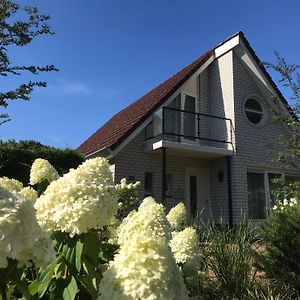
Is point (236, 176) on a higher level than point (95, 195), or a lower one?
higher

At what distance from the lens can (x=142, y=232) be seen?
1777mm

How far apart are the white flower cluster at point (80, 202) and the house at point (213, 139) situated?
1057 cm

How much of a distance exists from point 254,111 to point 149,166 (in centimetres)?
504

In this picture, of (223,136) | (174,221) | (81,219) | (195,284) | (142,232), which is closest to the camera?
(142,232)

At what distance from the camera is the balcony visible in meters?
13.4

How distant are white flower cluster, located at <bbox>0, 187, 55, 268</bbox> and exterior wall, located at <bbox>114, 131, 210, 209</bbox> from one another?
1145 cm

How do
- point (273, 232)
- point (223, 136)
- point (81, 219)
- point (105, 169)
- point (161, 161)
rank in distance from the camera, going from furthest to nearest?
point (223, 136)
point (161, 161)
point (273, 232)
point (105, 169)
point (81, 219)

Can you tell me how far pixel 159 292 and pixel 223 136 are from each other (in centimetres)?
1389

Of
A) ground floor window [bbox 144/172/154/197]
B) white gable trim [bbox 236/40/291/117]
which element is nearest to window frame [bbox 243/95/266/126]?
white gable trim [bbox 236/40/291/117]

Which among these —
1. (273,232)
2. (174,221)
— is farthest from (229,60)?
(174,221)

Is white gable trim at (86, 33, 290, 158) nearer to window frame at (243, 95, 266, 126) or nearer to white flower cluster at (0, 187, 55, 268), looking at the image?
window frame at (243, 95, 266, 126)

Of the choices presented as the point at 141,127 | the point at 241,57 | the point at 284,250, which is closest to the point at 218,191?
the point at 141,127

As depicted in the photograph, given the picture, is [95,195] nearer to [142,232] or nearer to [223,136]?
[142,232]

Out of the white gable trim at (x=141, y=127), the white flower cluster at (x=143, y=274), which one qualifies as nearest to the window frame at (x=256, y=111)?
the white gable trim at (x=141, y=127)
